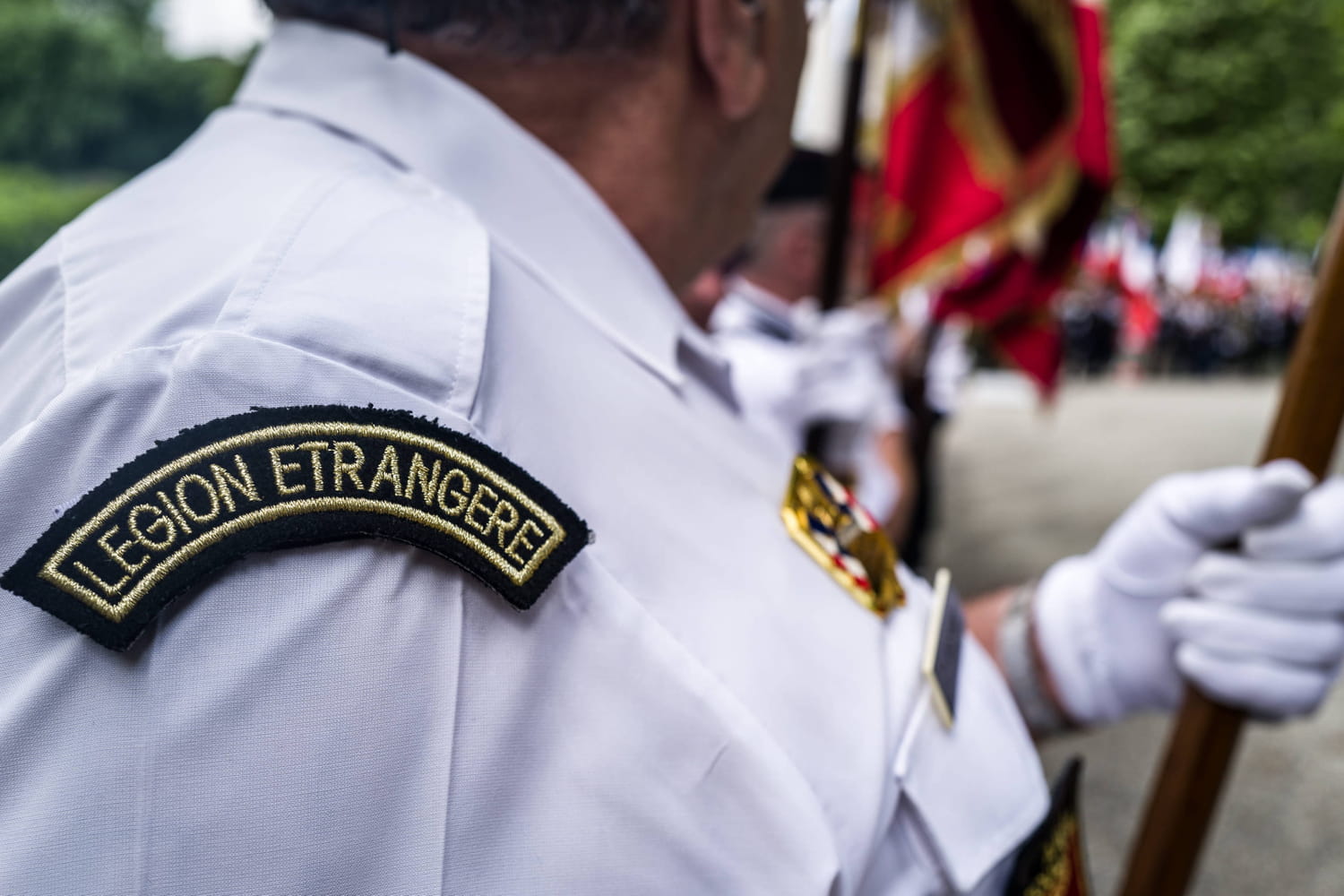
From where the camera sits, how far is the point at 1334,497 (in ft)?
4.26

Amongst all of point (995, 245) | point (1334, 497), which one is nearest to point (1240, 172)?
point (995, 245)

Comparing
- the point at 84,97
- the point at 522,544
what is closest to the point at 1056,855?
the point at 522,544

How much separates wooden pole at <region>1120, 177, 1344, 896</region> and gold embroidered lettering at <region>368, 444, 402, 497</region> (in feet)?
3.79

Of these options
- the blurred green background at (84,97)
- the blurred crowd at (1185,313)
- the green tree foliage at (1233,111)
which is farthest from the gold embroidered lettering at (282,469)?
the green tree foliage at (1233,111)

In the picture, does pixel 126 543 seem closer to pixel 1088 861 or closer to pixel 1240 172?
pixel 1088 861

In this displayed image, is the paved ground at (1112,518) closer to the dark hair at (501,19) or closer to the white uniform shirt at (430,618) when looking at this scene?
the white uniform shirt at (430,618)

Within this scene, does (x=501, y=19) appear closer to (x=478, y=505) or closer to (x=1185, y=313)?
(x=478, y=505)

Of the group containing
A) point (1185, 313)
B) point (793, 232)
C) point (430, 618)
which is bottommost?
point (1185, 313)

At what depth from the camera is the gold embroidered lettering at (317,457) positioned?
568 millimetres

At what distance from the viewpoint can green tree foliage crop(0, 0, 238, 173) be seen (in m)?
11.6

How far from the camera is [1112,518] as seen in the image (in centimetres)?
717

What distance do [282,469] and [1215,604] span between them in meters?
1.20

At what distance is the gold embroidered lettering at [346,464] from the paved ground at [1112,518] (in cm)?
334

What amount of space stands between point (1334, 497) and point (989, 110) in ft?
8.94
